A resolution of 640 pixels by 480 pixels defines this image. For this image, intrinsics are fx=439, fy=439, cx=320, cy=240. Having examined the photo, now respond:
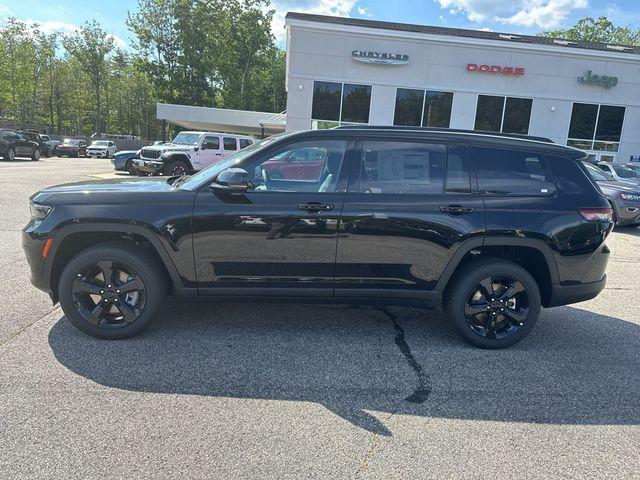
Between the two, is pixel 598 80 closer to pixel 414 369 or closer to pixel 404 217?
pixel 404 217

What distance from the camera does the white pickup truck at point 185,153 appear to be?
16.0m

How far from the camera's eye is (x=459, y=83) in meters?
18.8

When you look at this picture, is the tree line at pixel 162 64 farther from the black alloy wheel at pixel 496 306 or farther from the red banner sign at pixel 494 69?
the black alloy wheel at pixel 496 306

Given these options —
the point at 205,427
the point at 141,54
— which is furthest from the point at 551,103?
the point at 141,54

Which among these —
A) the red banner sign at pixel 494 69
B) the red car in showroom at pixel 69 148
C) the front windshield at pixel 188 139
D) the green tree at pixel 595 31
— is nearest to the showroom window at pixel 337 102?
the red banner sign at pixel 494 69

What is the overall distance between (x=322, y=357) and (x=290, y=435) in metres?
1.01

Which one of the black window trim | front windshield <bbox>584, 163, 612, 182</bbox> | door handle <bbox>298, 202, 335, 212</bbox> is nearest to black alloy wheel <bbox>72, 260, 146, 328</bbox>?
door handle <bbox>298, 202, 335, 212</bbox>

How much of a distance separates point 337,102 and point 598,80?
11529 mm

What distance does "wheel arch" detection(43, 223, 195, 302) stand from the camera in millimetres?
3545

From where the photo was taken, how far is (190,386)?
310cm

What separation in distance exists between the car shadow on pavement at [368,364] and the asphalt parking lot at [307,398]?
0.05ft

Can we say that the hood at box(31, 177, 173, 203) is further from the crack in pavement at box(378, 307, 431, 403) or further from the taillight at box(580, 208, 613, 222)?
the taillight at box(580, 208, 613, 222)

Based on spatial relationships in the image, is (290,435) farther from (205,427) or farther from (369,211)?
(369,211)

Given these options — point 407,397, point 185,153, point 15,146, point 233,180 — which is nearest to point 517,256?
point 407,397
